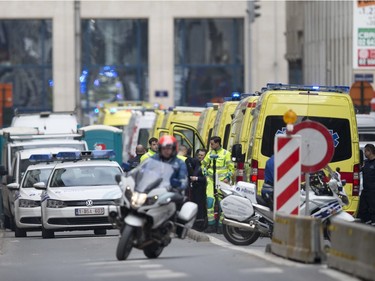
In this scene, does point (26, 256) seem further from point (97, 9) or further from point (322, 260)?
point (97, 9)

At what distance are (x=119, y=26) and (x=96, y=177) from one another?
1958 inches

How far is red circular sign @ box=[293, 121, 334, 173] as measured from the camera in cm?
1694

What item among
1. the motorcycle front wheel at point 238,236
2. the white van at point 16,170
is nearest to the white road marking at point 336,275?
the motorcycle front wheel at point 238,236

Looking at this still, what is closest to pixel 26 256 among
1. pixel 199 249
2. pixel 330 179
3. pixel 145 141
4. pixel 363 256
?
pixel 199 249

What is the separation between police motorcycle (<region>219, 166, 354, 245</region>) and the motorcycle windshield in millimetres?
3219

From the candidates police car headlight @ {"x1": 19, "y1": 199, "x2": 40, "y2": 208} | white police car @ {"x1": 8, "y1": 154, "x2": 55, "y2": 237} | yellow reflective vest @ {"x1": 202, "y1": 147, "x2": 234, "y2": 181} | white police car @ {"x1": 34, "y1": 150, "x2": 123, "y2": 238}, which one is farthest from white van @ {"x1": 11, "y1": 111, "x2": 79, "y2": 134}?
white police car @ {"x1": 34, "y1": 150, "x2": 123, "y2": 238}

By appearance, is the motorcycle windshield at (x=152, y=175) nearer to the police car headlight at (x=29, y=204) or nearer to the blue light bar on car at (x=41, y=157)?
the police car headlight at (x=29, y=204)

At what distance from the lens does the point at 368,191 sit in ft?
85.0

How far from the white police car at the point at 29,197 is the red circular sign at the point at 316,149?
10.8 m

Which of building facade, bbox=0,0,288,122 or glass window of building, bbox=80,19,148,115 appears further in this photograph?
glass window of building, bbox=80,19,148,115

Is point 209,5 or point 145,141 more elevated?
point 209,5

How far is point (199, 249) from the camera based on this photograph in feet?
66.2

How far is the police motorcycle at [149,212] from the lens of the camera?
17.2 meters

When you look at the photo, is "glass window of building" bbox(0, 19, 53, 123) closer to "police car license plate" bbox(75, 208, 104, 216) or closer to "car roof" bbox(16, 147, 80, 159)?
"car roof" bbox(16, 147, 80, 159)
